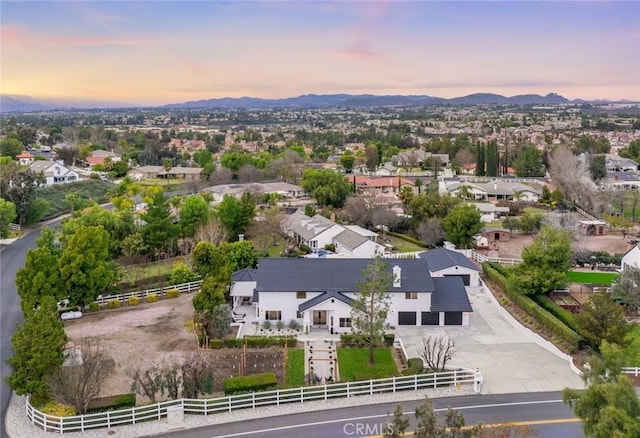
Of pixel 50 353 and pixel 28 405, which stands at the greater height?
pixel 50 353

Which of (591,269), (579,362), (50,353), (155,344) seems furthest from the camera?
(591,269)

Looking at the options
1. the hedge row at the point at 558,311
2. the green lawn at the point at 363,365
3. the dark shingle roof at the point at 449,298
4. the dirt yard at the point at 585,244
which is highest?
the dark shingle roof at the point at 449,298

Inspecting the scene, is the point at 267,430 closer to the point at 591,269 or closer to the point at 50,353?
the point at 50,353

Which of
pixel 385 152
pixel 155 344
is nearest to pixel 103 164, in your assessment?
pixel 385 152

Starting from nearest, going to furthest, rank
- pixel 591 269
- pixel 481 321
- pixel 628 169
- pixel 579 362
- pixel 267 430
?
pixel 267 430 → pixel 579 362 → pixel 481 321 → pixel 591 269 → pixel 628 169

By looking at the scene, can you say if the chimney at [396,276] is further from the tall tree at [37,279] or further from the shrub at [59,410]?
the tall tree at [37,279]

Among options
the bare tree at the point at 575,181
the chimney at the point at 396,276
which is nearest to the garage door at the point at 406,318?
the chimney at the point at 396,276

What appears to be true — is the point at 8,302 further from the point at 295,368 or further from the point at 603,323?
the point at 603,323
